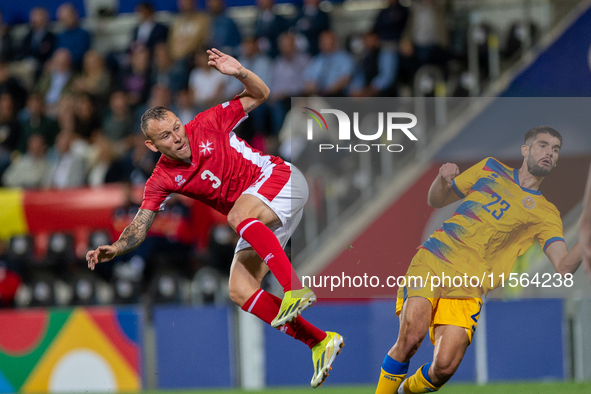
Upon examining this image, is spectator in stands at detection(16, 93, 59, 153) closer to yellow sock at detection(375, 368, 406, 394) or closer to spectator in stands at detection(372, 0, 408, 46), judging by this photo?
spectator in stands at detection(372, 0, 408, 46)

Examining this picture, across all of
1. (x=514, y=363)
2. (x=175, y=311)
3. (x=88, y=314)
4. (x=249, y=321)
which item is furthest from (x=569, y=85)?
(x=88, y=314)

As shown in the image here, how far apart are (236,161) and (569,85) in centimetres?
346

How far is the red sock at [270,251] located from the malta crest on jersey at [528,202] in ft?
6.11

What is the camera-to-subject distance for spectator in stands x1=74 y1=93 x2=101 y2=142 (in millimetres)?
11625

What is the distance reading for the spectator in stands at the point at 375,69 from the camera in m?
9.43

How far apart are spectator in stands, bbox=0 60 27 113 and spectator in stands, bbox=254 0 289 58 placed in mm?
4208

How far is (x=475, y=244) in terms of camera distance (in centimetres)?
582

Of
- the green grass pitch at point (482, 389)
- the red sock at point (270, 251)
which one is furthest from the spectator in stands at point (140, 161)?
the red sock at point (270, 251)

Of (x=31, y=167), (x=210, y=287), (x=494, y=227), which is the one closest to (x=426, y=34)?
(x=210, y=287)

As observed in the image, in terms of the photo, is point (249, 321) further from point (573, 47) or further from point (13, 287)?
point (573, 47)

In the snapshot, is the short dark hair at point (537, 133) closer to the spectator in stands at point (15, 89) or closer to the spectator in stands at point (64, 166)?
the spectator in stands at point (64, 166)

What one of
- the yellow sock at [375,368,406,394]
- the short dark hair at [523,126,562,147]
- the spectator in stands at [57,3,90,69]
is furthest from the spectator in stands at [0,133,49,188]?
the short dark hair at [523,126,562,147]

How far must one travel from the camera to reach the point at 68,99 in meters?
11.9

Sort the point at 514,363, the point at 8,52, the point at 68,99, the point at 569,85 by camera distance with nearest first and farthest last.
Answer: the point at 569,85
the point at 514,363
the point at 68,99
the point at 8,52
